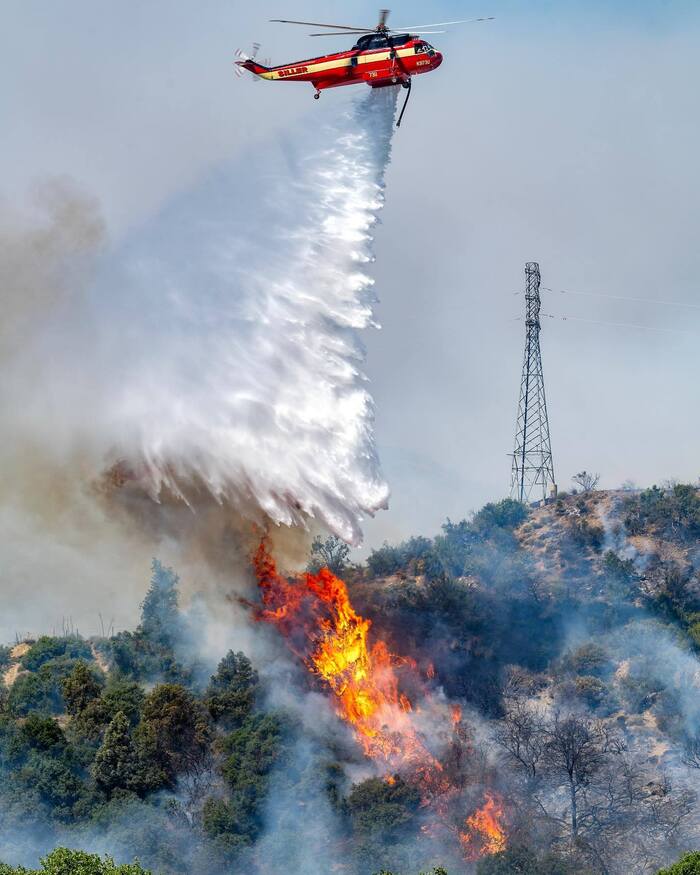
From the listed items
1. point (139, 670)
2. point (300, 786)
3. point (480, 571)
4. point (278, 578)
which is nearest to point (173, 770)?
point (300, 786)

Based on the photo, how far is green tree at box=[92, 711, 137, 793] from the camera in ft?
266

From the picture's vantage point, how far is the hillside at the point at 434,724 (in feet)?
250

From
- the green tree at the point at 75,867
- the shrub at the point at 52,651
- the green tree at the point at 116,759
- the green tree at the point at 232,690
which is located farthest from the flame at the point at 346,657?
the green tree at the point at 75,867

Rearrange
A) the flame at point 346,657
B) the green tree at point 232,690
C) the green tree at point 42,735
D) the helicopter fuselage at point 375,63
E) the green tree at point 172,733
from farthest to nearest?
the green tree at point 232,690 → the flame at point 346,657 → the green tree at point 42,735 → the green tree at point 172,733 → the helicopter fuselage at point 375,63

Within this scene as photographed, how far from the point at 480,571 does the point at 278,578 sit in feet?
74.1

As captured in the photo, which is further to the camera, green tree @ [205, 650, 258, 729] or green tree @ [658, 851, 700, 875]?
green tree @ [205, 650, 258, 729]

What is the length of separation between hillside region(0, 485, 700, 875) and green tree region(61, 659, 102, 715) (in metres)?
0.14

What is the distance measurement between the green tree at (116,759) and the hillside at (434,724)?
0.13m

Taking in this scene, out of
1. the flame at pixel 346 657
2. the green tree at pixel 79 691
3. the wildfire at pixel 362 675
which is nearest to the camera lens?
the wildfire at pixel 362 675

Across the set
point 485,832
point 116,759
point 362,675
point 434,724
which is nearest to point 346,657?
point 362,675

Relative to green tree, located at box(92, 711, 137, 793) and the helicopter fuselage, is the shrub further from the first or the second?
the helicopter fuselage

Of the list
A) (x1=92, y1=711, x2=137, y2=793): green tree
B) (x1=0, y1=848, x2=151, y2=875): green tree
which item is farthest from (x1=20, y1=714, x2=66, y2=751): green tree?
(x1=0, y1=848, x2=151, y2=875): green tree

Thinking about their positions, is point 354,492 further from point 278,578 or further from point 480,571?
point 480,571

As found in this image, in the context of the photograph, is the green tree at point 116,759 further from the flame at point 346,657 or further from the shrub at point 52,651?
the shrub at point 52,651
